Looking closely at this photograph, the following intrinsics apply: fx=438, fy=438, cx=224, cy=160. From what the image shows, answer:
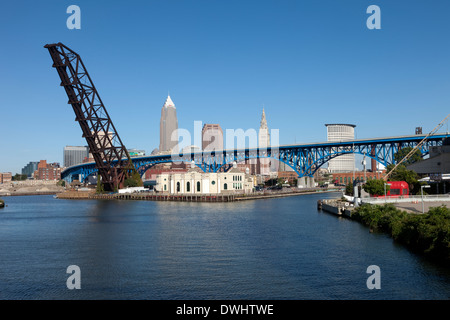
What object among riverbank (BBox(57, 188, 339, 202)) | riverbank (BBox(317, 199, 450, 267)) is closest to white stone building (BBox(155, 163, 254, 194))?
riverbank (BBox(57, 188, 339, 202))

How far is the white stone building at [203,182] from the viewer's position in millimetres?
73062

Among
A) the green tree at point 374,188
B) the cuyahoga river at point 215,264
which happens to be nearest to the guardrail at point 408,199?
the green tree at point 374,188

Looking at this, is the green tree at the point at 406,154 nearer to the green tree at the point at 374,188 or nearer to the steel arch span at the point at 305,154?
the steel arch span at the point at 305,154

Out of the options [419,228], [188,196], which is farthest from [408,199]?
[188,196]

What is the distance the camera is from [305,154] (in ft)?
→ 315

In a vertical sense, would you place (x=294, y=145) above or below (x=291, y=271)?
above

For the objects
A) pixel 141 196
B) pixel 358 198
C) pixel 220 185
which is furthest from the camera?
pixel 141 196

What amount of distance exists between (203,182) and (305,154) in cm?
3139

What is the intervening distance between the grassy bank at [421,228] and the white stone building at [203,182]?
4232 cm
